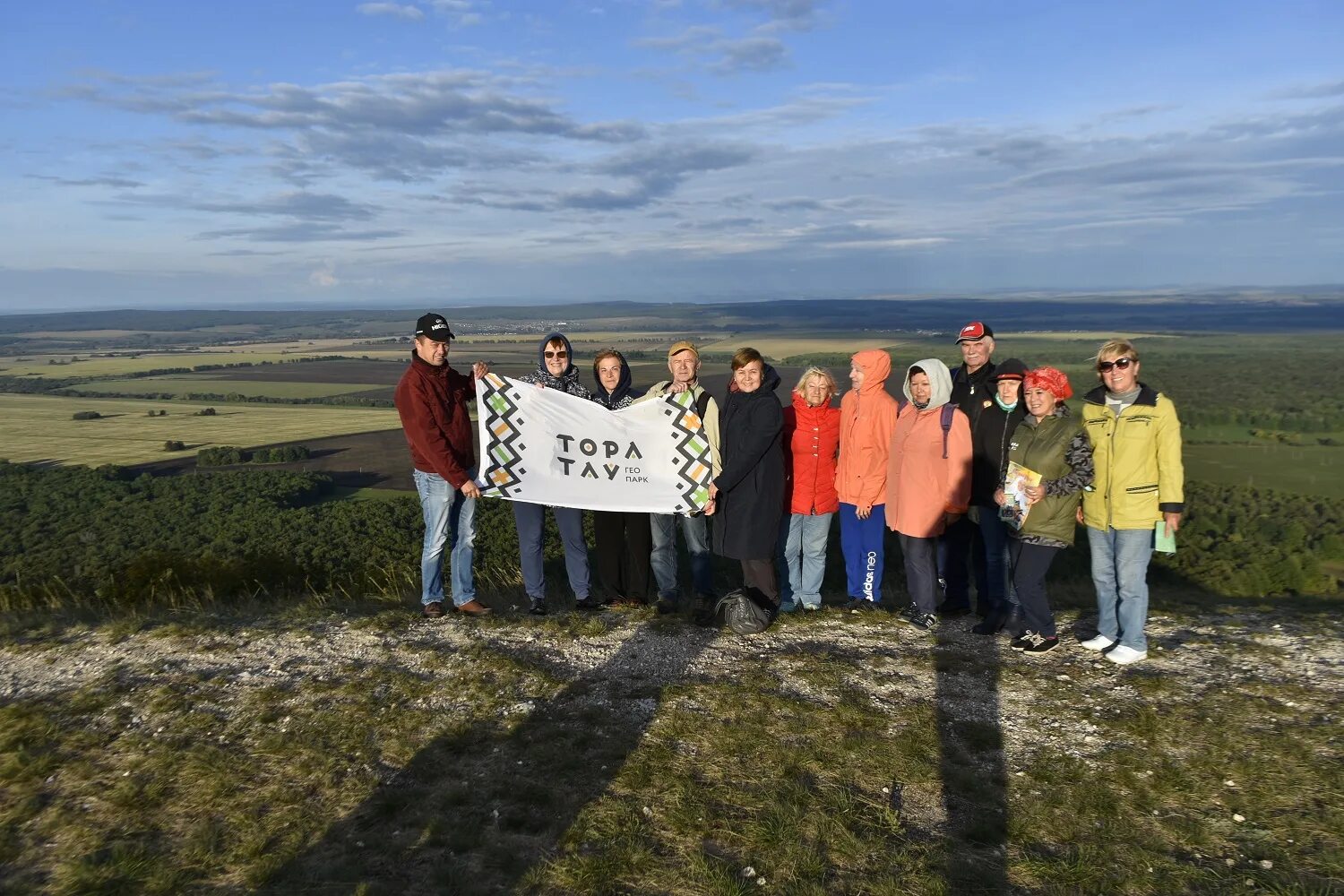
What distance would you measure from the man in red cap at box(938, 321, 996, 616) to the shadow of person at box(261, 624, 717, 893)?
3461 mm

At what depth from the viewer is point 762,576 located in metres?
7.55

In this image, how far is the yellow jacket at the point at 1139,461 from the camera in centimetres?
599

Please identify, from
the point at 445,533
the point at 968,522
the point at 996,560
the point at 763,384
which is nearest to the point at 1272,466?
the point at 968,522

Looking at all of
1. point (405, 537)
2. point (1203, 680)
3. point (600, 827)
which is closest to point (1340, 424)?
point (405, 537)

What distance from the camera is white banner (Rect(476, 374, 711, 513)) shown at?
303 inches

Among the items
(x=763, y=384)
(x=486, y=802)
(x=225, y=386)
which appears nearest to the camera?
(x=486, y=802)

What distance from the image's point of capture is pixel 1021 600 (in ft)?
22.6

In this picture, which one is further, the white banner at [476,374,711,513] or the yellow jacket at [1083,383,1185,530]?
the white banner at [476,374,711,513]

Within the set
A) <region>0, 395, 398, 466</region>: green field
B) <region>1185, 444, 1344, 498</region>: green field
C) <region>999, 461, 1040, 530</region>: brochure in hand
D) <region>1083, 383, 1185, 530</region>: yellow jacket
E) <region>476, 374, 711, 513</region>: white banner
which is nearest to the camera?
<region>1083, 383, 1185, 530</region>: yellow jacket

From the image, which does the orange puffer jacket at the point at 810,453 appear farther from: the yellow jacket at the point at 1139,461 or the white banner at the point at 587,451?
the yellow jacket at the point at 1139,461

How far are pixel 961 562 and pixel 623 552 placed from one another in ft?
11.6

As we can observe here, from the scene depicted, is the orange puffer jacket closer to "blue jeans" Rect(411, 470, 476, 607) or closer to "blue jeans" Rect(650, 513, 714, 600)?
"blue jeans" Rect(650, 513, 714, 600)

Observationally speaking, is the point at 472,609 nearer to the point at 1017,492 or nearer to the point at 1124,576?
the point at 1017,492

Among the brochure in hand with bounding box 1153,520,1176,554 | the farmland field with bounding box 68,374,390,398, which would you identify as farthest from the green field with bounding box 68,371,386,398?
the brochure in hand with bounding box 1153,520,1176,554
